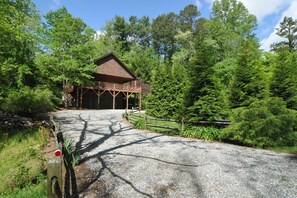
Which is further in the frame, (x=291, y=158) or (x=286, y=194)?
(x=291, y=158)

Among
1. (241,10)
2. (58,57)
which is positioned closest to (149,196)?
(58,57)

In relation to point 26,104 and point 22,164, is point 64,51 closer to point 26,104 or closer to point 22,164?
point 26,104

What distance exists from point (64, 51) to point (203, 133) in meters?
18.2

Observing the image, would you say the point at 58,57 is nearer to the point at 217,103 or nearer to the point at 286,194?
the point at 217,103

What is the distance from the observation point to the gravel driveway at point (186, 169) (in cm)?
414

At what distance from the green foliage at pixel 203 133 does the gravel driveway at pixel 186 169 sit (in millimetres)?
1259

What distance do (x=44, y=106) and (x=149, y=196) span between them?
39.6 ft

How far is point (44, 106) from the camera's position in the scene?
1348cm

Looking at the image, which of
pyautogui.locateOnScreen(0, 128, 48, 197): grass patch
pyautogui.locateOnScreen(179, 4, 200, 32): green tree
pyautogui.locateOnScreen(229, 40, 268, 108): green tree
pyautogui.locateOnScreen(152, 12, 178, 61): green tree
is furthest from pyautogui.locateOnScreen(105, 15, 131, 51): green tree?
pyautogui.locateOnScreen(0, 128, 48, 197): grass patch

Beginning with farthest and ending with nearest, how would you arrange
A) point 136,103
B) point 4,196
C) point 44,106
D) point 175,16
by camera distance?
1. point 175,16
2. point 136,103
3. point 44,106
4. point 4,196

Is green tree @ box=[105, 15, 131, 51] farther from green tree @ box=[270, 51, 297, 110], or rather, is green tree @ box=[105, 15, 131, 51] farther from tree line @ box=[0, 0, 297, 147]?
green tree @ box=[270, 51, 297, 110]

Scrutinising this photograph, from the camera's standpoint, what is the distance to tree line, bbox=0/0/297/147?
28.1 feet

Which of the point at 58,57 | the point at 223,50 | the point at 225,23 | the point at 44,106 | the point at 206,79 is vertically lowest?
the point at 44,106

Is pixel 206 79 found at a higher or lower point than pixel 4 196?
higher
